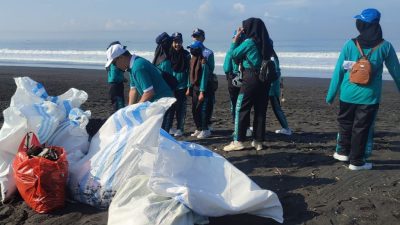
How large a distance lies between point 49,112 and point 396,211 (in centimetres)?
326

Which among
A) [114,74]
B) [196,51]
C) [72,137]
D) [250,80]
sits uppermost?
[196,51]

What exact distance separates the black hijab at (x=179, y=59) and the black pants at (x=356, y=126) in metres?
2.35

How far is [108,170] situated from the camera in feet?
11.5

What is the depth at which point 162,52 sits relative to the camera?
5707 millimetres

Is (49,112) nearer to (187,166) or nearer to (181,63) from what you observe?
(187,166)

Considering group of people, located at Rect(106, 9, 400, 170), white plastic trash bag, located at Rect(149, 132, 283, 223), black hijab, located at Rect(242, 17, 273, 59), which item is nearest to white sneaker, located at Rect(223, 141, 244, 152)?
group of people, located at Rect(106, 9, 400, 170)

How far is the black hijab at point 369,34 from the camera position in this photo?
4.08 metres

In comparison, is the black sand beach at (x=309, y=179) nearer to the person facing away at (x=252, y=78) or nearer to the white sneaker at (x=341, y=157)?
the white sneaker at (x=341, y=157)

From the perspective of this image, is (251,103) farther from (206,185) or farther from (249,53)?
(206,185)

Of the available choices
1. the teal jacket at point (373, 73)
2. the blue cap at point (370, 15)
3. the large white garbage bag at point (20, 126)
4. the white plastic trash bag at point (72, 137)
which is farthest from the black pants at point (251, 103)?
the large white garbage bag at point (20, 126)

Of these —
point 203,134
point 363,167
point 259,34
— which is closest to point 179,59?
point 203,134

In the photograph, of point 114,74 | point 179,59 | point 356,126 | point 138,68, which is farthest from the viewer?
point 114,74

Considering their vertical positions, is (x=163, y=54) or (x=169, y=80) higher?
(x=163, y=54)

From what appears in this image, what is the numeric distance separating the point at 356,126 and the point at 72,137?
2.92m
